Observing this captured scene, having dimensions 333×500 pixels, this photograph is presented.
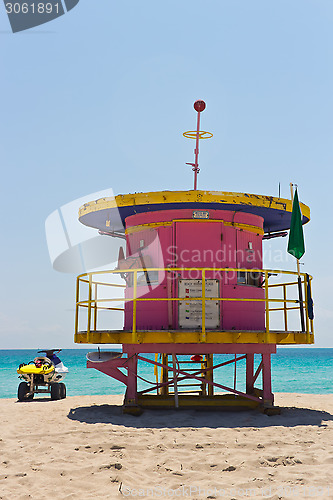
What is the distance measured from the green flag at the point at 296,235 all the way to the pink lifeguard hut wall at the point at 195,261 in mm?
1002

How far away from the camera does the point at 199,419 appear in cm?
992

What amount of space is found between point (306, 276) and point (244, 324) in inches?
69.8

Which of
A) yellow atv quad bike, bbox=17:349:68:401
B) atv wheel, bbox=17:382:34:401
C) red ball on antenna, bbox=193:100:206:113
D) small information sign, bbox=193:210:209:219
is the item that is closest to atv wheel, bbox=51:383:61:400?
yellow atv quad bike, bbox=17:349:68:401

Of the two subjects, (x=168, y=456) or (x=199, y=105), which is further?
(x=199, y=105)

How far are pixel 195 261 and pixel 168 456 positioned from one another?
4.97m

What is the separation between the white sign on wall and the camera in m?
11.0

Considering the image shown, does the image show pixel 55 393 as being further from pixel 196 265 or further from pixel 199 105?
pixel 199 105

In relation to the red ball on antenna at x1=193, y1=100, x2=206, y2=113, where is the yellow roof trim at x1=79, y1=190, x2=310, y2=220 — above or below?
below

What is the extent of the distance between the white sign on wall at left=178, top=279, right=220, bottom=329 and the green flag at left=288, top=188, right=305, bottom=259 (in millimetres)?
2112

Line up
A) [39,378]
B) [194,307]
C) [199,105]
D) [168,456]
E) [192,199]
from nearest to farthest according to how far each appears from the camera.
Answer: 1. [168,456]
2. [192,199]
3. [194,307]
4. [199,105]
5. [39,378]

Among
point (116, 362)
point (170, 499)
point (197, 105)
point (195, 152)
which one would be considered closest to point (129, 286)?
point (116, 362)

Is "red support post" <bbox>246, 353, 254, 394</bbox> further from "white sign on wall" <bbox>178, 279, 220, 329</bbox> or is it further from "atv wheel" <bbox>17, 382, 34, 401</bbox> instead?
"atv wheel" <bbox>17, 382, 34, 401</bbox>

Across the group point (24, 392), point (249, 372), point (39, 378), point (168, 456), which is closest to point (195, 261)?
point (249, 372)

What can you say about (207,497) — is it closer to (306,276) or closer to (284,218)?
(306,276)
